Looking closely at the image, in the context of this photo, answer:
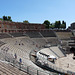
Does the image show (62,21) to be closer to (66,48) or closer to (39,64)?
(66,48)

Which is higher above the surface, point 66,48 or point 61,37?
point 61,37

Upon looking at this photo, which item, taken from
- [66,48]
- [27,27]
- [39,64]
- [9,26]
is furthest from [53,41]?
[39,64]

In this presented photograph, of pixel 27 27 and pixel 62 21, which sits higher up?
pixel 62 21

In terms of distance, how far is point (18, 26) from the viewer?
46.5 meters

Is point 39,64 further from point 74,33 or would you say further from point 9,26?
point 74,33

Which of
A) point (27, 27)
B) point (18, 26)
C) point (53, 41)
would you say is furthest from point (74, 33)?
point (18, 26)

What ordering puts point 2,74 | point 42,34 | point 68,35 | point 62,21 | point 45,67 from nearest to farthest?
point 2,74 → point 45,67 → point 42,34 → point 68,35 → point 62,21

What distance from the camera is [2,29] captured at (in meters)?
37.5

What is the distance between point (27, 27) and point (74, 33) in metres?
23.6

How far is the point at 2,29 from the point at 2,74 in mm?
33299

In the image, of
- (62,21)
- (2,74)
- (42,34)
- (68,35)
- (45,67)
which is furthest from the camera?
(62,21)

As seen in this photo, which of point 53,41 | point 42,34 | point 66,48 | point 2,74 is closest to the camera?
point 2,74

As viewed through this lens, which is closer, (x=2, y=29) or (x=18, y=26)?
(x=2, y=29)

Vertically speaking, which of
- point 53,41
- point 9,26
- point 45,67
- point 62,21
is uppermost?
point 62,21
